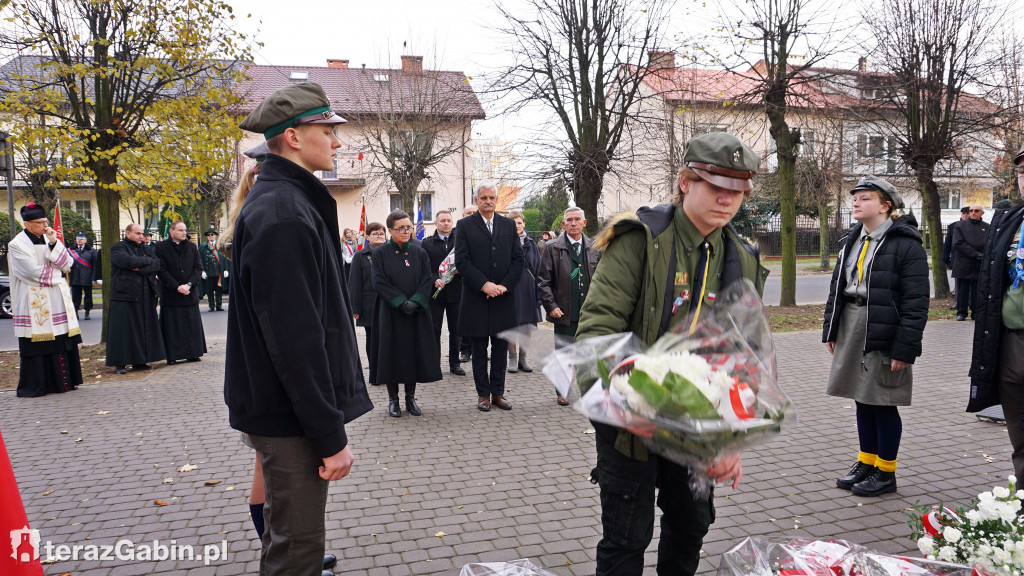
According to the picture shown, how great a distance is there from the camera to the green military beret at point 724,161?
8.14 feet

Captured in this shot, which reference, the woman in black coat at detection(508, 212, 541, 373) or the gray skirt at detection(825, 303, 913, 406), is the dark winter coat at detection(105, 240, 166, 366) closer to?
the woman in black coat at detection(508, 212, 541, 373)

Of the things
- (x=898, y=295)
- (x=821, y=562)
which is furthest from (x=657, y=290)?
(x=898, y=295)

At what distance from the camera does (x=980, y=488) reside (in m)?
4.68

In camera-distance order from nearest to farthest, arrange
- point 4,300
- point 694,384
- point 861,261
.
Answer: point 694,384, point 861,261, point 4,300

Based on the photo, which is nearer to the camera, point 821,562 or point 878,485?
point 821,562

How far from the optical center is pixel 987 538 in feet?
8.65

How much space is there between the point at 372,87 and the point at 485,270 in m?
26.7

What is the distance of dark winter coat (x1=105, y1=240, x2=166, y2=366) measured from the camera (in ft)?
31.7

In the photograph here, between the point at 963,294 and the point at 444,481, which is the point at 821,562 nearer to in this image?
the point at 444,481

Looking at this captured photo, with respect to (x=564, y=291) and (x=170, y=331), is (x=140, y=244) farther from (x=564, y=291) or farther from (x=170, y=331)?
(x=564, y=291)

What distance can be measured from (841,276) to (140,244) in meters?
9.59

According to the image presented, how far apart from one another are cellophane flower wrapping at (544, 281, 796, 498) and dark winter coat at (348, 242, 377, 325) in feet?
23.7

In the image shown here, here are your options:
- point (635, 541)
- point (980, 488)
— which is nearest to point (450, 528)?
point (635, 541)
